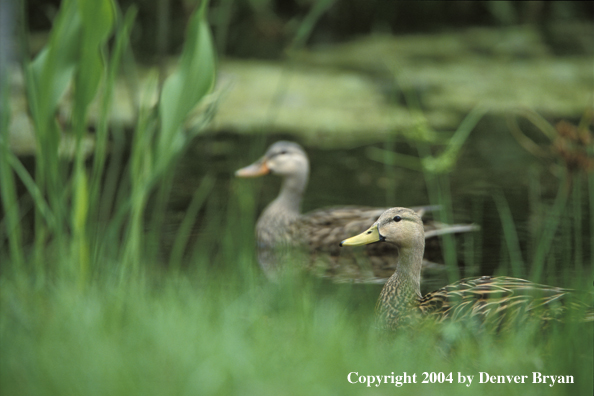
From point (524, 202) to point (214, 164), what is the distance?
68.2 inches

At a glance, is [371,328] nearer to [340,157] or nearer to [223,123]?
[340,157]

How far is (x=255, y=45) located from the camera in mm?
7523

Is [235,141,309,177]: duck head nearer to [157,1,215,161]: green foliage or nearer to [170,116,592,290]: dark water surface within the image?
[170,116,592,290]: dark water surface

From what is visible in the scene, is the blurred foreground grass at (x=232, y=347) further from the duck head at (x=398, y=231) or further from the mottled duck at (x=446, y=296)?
the duck head at (x=398, y=231)

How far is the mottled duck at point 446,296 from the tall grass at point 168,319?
0.18ft

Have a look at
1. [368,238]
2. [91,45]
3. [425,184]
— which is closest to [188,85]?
[91,45]

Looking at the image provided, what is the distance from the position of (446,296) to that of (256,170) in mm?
1800

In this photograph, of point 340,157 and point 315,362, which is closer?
point 315,362

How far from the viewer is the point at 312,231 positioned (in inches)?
127

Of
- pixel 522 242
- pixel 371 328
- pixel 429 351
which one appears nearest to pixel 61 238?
pixel 371 328

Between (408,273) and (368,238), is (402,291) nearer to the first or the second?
(408,273)

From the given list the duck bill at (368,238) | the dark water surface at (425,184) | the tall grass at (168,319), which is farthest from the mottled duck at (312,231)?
the duck bill at (368,238)

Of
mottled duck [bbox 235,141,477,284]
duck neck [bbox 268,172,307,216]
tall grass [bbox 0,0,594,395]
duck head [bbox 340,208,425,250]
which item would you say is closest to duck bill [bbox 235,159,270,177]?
mottled duck [bbox 235,141,477,284]

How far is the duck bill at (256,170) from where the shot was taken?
139 inches
